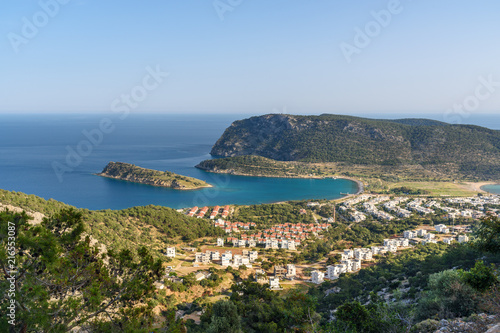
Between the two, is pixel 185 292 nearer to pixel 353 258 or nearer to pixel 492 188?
pixel 353 258

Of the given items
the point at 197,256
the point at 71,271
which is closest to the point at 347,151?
the point at 197,256

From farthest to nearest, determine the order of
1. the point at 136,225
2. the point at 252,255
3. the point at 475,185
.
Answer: the point at 475,185
the point at 136,225
the point at 252,255

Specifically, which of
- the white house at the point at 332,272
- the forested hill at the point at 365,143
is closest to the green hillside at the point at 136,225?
the white house at the point at 332,272

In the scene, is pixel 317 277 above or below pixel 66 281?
below

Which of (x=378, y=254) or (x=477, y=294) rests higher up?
(x=477, y=294)

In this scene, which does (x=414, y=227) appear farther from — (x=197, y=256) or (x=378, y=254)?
(x=197, y=256)

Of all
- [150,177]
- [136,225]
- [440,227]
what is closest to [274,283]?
[136,225]
